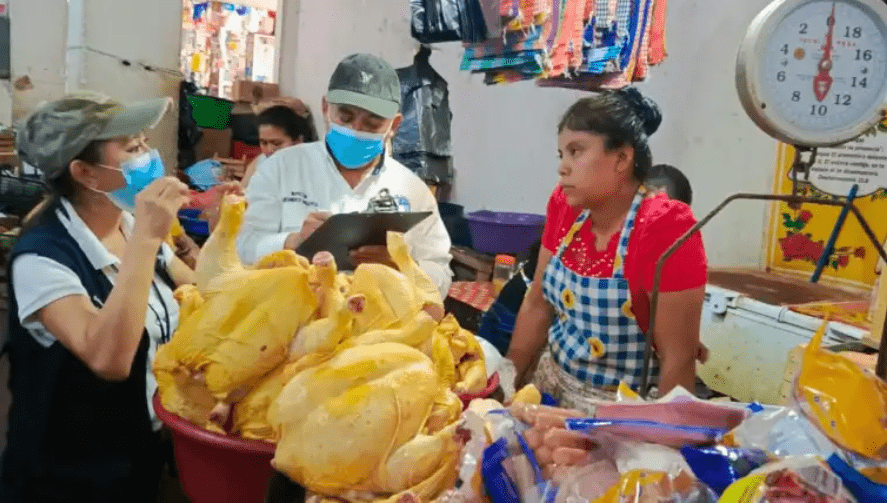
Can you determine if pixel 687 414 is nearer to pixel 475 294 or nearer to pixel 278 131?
pixel 475 294

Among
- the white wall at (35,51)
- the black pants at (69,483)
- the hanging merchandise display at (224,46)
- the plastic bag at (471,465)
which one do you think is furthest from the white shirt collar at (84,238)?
the hanging merchandise display at (224,46)

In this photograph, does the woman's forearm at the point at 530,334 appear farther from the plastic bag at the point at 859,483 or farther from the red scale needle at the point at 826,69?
the plastic bag at the point at 859,483

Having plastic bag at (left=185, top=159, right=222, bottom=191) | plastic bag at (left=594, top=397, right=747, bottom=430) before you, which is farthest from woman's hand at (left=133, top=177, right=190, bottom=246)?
plastic bag at (left=185, top=159, right=222, bottom=191)

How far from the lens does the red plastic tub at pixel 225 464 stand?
114 cm

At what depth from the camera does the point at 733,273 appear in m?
3.04

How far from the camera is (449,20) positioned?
3.83 metres

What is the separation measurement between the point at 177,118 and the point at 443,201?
268 cm

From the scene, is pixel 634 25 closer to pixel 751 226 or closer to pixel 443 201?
pixel 751 226

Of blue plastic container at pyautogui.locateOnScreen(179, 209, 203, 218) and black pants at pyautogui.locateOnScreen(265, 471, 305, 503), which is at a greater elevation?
black pants at pyautogui.locateOnScreen(265, 471, 305, 503)

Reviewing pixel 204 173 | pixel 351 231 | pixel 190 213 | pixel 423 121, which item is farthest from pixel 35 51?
pixel 351 231

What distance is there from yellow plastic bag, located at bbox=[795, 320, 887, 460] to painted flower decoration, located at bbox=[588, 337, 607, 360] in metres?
1.05

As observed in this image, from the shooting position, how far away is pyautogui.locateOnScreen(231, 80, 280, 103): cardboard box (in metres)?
7.12

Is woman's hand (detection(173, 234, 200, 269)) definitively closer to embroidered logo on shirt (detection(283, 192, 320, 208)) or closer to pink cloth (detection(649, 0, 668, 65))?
embroidered logo on shirt (detection(283, 192, 320, 208))

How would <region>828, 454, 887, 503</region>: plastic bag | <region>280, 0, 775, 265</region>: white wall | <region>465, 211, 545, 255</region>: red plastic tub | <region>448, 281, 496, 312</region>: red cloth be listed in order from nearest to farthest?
<region>828, 454, 887, 503</region>: plastic bag, <region>280, 0, 775, 265</region>: white wall, <region>448, 281, 496, 312</region>: red cloth, <region>465, 211, 545, 255</region>: red plastic tub
